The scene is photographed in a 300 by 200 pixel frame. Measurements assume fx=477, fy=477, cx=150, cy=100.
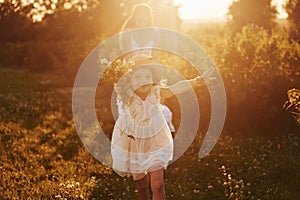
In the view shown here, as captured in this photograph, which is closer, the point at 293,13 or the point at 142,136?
the point at 142,136

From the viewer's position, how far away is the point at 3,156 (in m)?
8.80

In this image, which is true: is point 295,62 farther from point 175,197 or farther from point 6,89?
point 6,89

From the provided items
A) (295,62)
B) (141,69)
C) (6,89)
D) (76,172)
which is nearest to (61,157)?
(76,172)

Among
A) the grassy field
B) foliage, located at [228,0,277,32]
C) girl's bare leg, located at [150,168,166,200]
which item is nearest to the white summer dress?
girl's bare leg, located at [150,168,166,200]

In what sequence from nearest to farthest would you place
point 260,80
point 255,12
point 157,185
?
point 157,185 → point 260,80 → point 255,12

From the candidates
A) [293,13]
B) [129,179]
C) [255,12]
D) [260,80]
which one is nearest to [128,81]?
[129,179]

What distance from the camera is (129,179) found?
294 inches

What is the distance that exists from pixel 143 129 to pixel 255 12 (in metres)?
31.4

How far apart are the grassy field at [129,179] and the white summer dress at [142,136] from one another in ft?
4.97

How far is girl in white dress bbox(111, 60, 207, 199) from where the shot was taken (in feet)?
16.7

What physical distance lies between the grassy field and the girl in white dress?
4.94 feet

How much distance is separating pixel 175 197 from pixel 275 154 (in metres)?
2.68

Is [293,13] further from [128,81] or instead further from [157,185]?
[157,185]

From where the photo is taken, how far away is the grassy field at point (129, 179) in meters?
6.73
